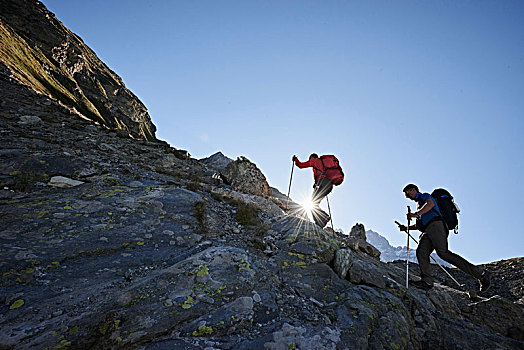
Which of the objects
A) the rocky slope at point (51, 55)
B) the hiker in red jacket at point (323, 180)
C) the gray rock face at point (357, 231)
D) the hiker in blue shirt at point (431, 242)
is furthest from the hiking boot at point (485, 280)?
the rocky slope at point (51, 55)

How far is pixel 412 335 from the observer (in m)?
5.60

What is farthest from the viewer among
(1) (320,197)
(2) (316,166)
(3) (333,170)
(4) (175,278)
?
(2) (316,166)

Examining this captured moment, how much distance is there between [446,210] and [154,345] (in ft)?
31.4

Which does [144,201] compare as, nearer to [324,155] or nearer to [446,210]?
[324,155]

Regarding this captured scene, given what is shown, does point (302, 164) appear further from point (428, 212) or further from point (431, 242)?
point (431, 242)

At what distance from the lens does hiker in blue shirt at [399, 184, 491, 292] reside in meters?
7.71

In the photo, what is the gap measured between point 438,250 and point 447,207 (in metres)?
1.57

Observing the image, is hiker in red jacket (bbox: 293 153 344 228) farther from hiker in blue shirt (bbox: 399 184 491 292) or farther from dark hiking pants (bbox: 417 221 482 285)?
dark hiking pants (bbox: 417 221 482 285)

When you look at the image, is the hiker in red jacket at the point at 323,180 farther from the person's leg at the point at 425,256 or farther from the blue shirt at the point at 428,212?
the person's leg at the point at 425,256

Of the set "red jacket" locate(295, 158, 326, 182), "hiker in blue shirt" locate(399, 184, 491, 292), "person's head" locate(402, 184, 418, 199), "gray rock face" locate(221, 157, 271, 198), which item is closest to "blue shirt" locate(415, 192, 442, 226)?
"hiker in blue shirt" locate(399, 184, 491, 292)

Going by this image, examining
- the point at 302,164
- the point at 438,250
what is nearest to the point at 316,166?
the point at 302,164

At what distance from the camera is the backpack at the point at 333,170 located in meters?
10.3

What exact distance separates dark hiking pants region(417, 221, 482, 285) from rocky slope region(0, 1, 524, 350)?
1.01m

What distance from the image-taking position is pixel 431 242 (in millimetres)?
8086
